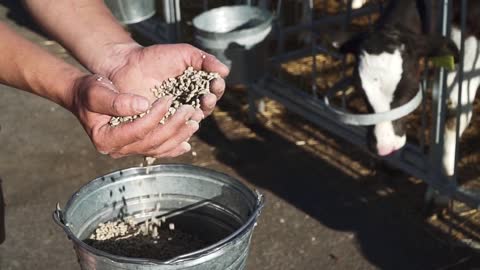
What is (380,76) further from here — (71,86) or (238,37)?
(71,86)

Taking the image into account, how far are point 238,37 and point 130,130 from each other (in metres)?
2.37

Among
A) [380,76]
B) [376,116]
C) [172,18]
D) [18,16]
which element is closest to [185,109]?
[376,116]

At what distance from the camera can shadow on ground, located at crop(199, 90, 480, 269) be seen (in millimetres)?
3771

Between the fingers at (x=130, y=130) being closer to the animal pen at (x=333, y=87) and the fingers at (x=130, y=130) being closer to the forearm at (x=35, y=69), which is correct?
the forearm at (x=35, y=69)

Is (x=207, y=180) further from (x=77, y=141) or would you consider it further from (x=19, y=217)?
(x=77, y=141)

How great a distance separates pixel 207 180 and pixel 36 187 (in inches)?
89.2

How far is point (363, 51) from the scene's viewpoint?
3947 mm

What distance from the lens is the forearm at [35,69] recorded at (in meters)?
2.09

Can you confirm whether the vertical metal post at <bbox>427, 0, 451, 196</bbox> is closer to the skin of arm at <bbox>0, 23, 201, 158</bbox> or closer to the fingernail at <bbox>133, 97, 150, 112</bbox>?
the skin of arm at <bbox>0, 23, 201, 158</bbox>

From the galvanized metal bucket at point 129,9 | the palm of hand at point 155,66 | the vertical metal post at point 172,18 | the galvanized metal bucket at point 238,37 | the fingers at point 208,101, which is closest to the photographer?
the fingers at point 208,101

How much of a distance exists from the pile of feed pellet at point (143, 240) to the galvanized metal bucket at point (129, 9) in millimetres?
2680

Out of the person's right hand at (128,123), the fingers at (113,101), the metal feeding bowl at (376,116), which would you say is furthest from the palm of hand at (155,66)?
the metal feeding bowl at (376,116)

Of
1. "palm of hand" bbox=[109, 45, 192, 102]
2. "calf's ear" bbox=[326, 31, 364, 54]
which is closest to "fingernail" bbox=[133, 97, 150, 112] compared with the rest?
"palm of hand" bbox=[109, 45, 192, 102]

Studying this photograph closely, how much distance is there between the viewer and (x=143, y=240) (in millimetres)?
2369
